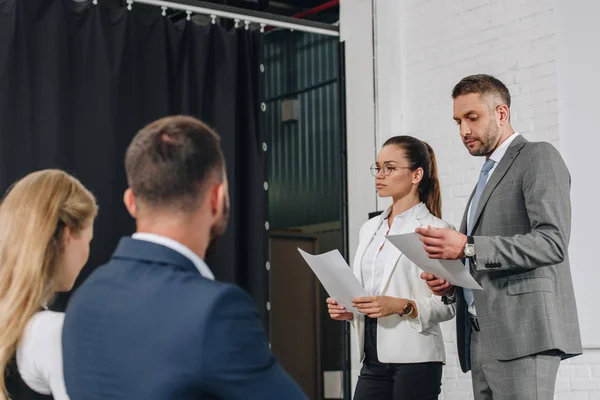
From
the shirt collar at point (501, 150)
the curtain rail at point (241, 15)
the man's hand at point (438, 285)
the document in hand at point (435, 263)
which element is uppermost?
the curtain rail at point (241, 15)

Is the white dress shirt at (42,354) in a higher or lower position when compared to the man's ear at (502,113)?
lower

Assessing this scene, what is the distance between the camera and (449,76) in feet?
14.6

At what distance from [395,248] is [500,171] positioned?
59 centimetres

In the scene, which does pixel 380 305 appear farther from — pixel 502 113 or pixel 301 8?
pixel 301 8

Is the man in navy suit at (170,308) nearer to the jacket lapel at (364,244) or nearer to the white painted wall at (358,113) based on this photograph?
the jacket lapel at (364,244)

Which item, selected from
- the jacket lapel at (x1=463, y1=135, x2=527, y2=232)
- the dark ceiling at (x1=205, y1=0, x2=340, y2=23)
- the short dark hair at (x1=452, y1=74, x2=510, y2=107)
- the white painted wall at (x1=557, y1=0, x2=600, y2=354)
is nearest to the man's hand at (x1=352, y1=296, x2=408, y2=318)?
the jacket lapel at (x1=463, y1=135, x2=527, y2=232)

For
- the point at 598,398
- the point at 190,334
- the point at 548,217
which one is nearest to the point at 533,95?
the point at 598,398

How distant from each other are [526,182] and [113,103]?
7.71 feet

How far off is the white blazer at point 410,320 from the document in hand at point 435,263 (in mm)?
380

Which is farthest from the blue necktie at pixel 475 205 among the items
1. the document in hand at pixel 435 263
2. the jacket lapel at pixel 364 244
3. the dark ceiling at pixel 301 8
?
the dark ceiling at pixel 301 8

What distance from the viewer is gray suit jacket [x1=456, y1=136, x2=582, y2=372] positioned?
8.07 ft

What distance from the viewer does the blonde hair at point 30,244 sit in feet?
5.40

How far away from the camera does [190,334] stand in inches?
42.8

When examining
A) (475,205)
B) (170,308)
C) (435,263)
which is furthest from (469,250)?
(170,308)
